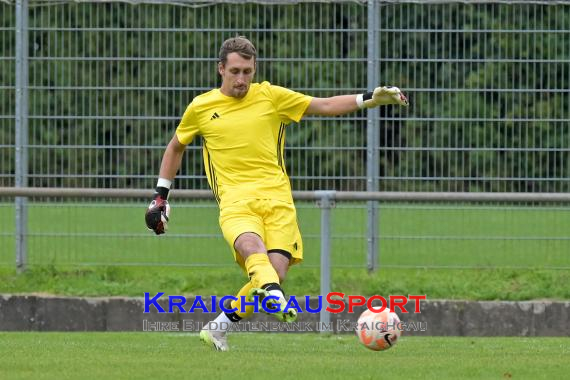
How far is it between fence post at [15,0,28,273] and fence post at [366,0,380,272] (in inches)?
126

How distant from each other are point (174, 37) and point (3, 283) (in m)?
2.78

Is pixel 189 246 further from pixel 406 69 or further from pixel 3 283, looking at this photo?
pixel 406 69

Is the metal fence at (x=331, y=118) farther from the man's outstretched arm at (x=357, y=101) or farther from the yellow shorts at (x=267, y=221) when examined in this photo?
the yellow shorts at (x=267, y=221)

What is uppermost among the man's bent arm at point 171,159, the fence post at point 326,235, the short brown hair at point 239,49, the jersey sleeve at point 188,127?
the short brown hair at point 239,49

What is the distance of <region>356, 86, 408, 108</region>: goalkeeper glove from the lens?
26.9 ft

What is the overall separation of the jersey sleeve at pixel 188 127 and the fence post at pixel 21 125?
4155 mm

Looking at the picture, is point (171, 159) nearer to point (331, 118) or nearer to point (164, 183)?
point (164, 183)

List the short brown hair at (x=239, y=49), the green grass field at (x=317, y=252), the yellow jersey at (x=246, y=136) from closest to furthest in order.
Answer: the short brown hair at (x=239, y=49) < the yellow jersey at (x=246, y=136) < the green grass field at (x=317, y=252)

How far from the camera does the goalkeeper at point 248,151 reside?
825 cm

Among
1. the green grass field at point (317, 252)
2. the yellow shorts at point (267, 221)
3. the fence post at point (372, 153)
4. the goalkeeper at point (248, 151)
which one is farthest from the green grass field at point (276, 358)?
the fence post at point (372, 153)

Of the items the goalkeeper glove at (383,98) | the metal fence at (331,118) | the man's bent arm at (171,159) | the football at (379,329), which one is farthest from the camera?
the metal fence at (331,118)

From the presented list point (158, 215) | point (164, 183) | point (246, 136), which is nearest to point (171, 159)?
point (164, 183)

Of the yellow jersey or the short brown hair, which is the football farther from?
the short brown hair

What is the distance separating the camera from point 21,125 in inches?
493
